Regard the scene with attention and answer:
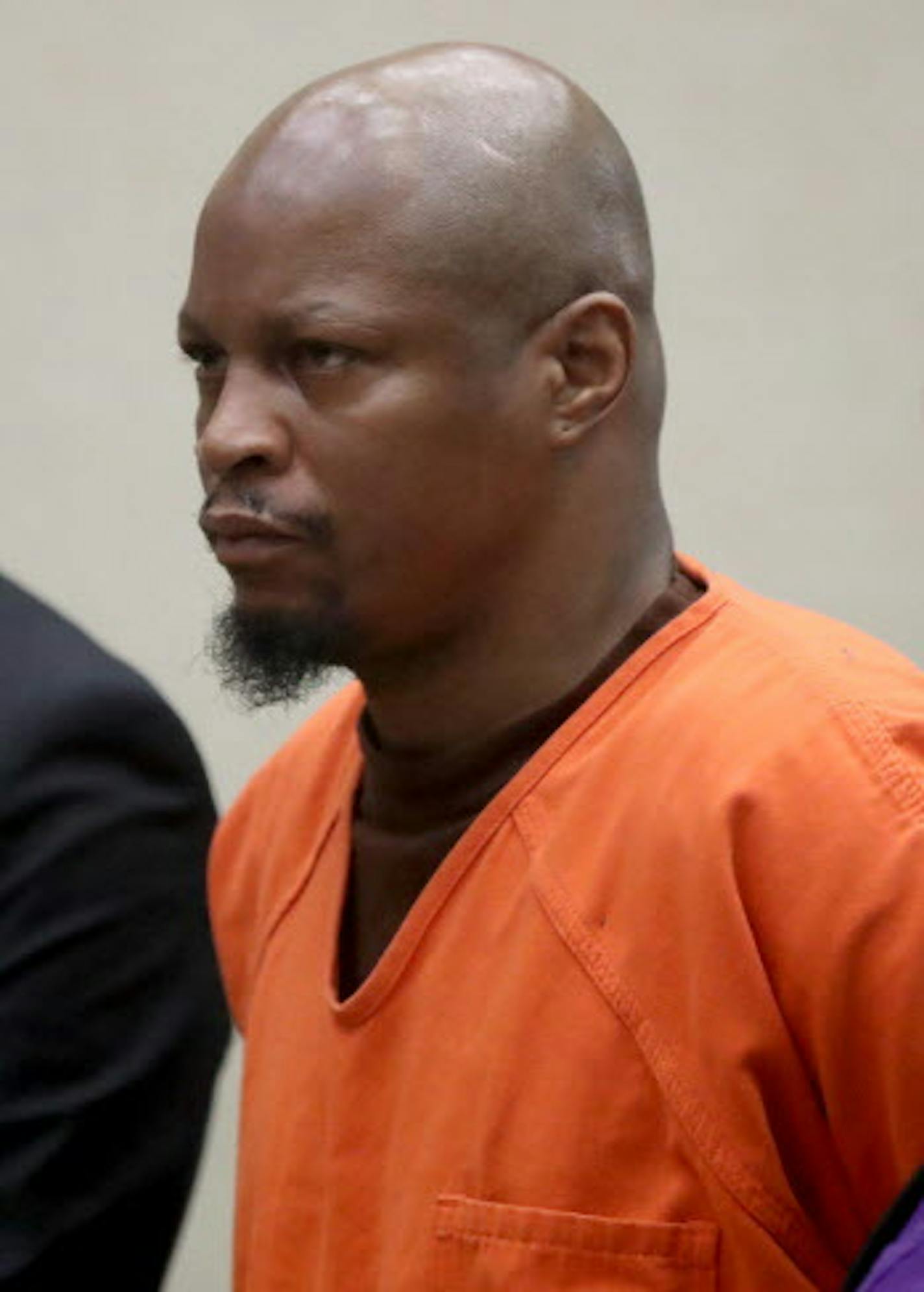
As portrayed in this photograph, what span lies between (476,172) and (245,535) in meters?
0.19

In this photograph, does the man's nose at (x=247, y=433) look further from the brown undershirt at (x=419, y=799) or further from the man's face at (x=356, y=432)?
the brown undershirt at (x=419, y=799)

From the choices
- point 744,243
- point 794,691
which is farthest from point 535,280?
point 744,243

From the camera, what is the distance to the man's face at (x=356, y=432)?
1085 millimetres

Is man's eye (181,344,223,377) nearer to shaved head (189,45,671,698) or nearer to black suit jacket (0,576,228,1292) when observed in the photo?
shaved head (189,45,671,698)

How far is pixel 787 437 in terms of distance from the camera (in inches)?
89.7

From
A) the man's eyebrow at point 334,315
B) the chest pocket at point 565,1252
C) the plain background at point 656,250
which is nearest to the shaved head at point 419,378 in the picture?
the man's eyebrow at point 334,315

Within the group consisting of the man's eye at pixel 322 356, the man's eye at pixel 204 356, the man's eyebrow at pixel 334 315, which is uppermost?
the man's eyebrow at pixel 334 315

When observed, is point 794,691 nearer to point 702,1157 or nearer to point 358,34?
point 702,1157

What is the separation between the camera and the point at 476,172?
3.63ft

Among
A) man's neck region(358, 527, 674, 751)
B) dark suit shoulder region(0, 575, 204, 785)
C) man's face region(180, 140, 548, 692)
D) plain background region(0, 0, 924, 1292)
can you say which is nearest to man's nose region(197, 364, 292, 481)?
man's face region(180, 140, 548, 692)

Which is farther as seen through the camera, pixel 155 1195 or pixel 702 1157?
pixel 155 1195

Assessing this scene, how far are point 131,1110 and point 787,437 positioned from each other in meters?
1.11

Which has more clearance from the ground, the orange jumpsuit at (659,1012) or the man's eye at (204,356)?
the man's eye at (204,356)

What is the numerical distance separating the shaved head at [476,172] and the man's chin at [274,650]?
0.52 feet
